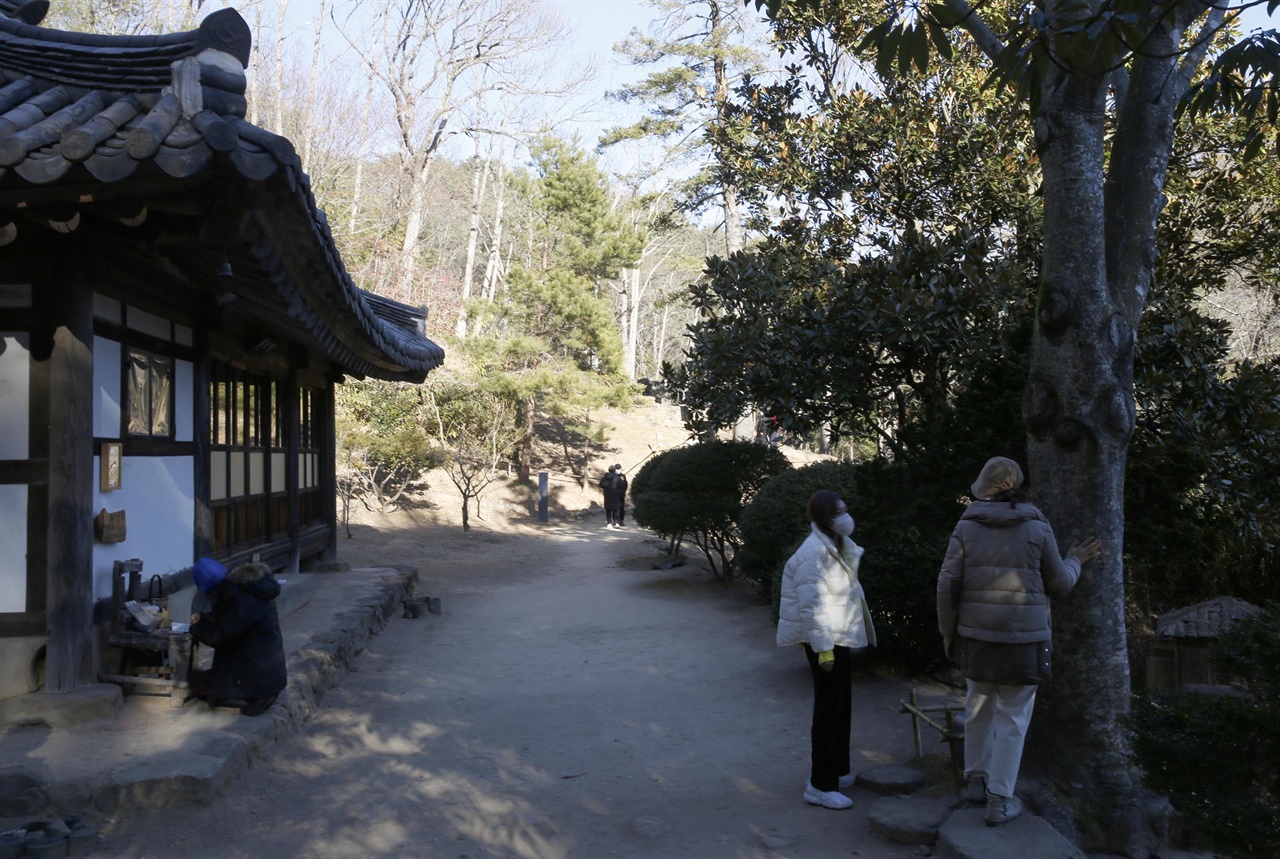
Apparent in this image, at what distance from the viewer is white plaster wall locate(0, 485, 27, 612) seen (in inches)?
230

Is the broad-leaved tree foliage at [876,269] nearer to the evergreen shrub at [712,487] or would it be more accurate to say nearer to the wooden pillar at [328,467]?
the evergreen shrub at [712,487]

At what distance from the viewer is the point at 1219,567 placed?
334 inches

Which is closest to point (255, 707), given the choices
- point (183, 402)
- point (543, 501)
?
point (183, 402)

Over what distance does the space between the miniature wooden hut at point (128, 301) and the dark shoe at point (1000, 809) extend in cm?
429

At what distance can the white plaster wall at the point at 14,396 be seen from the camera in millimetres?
5828

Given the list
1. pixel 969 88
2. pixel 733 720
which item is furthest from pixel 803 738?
pixel 969 88

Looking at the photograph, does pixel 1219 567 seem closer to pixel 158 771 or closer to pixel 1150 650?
pixel 1150 650

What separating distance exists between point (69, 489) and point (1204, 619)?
7183 mm

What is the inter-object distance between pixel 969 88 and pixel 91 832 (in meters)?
9.77

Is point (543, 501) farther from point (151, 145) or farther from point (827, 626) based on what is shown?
point (151, 145)

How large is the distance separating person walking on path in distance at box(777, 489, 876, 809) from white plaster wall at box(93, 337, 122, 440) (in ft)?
14.5

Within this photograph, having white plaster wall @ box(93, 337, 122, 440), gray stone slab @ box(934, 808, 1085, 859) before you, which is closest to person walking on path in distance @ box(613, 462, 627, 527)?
white plaster wall @ box(93, 337, 122, 440)

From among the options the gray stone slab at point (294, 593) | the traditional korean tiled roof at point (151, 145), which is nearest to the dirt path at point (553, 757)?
the gray stone slab at point (294, 593)

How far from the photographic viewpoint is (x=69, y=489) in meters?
5.76
